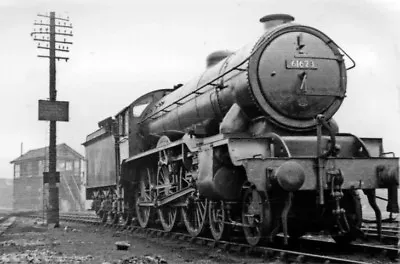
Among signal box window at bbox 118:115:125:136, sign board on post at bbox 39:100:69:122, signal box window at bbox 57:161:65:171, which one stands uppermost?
sign board on post at bbox 39:100:69:122

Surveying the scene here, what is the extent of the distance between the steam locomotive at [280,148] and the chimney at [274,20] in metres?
0.02

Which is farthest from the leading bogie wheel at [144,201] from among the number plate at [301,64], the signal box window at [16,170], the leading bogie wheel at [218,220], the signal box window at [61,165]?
the signal box window at [16,170]

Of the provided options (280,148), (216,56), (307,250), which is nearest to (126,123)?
(216,56)

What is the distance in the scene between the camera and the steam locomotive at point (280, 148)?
7.32 m

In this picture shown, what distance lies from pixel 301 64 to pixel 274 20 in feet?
3.40

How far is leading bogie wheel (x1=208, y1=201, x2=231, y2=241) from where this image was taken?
8.73m

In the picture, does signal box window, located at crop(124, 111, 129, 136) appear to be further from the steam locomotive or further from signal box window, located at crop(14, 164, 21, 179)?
signal box window, located at crop(14, 164, 21, 179)

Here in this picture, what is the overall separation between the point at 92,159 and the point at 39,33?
4812 mm

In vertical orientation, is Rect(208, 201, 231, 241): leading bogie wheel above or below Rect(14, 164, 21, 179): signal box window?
below

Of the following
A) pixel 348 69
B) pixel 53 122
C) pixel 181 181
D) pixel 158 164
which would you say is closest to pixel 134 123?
pixel 158 164

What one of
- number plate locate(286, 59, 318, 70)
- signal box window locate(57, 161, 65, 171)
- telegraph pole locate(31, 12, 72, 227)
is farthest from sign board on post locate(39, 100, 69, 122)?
signal box window locate(57, 161, 65, 171)

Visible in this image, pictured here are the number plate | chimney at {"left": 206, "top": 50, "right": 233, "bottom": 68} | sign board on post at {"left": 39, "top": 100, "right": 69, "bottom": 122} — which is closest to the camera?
the number plate

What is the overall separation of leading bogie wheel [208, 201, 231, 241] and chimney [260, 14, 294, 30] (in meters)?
2.87

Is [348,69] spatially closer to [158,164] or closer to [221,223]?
[221,223]
